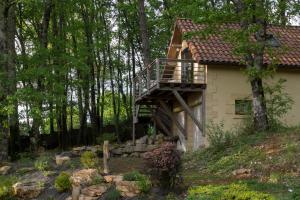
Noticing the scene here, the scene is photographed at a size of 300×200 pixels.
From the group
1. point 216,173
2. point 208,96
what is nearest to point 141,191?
point 216,173

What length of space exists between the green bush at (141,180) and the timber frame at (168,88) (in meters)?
8.18

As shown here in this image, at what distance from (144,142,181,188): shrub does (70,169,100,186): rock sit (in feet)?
5.82

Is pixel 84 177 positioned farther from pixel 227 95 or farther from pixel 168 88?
pixel 227 95

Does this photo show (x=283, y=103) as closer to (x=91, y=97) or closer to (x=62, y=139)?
(x=62, y=139)

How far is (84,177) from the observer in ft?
38.2

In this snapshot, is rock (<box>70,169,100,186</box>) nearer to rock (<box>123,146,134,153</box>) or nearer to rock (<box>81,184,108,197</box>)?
rock (<box>81,184,108,197</box>)

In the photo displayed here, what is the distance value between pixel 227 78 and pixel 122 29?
14568 millimetres

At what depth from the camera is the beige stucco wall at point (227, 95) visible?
19953 millimetres

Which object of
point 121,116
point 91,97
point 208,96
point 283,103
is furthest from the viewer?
point 121,116

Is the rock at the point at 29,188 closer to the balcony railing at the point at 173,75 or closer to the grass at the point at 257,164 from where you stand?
the grass at the point at 257,164

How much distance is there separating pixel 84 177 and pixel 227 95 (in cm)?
Result: 997

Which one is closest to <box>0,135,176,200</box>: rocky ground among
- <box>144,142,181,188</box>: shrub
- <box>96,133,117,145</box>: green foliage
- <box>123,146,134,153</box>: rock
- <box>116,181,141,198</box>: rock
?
<box>116,181,141,198</box>: rock

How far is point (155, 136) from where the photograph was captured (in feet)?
80.8

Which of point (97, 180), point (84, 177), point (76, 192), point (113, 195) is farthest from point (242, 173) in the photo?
point (76, 192)
